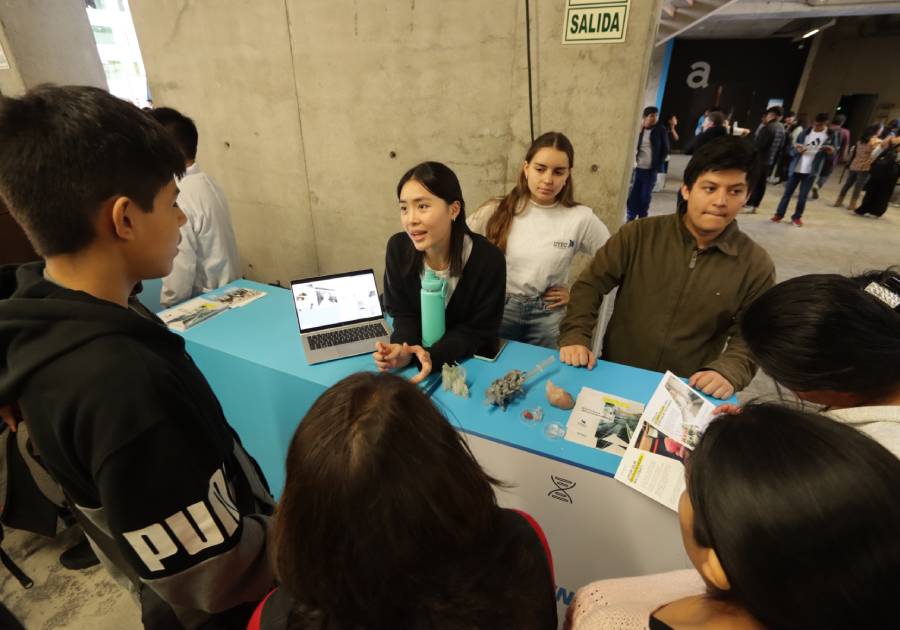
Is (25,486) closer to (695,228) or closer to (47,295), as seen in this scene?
(47,295)

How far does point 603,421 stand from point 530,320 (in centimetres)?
98

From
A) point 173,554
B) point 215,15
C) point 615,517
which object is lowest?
point 615,517

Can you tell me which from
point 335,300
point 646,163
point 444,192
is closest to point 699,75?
point 646,163

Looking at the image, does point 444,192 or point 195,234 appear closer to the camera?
point 444,192

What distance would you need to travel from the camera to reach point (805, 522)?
50 centimetres

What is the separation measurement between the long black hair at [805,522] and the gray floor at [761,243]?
1.99 m

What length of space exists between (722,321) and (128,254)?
1872mm

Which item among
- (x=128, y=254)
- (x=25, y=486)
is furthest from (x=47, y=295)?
(x=25, y=486)

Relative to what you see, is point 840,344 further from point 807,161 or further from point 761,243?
point 807,161

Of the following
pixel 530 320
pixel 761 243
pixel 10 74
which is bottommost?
pixel 761 243

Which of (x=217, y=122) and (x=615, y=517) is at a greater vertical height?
(x=217, y=122)

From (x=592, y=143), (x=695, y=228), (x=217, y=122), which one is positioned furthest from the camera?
(x=217, y=122)

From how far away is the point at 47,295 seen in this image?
2.41 feet

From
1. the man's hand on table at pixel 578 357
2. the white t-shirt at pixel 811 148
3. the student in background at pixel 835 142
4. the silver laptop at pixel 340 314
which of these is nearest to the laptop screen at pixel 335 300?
the silver laptop at pixel 340 314
